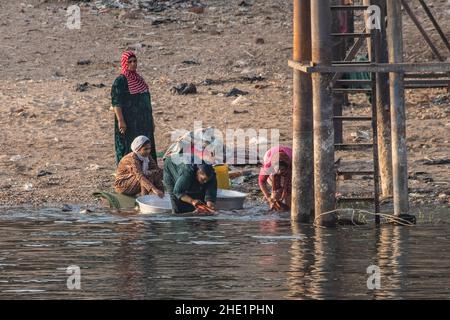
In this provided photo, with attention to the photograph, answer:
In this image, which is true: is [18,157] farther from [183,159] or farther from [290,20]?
[290,20]

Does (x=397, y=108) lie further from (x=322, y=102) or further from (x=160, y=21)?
(x=160, y=21)

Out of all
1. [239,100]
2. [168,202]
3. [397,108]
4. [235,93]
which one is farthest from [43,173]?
[397,108]

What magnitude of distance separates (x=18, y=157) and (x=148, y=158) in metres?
2.86

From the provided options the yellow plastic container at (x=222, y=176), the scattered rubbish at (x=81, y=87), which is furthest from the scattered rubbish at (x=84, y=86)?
the yellow plastic container at (x=222, y=176)

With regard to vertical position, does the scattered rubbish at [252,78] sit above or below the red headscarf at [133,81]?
above

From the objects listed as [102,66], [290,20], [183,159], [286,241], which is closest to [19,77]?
[102,66]

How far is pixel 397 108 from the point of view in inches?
650

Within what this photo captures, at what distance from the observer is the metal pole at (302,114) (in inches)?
662

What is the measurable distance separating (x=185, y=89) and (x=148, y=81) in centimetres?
95

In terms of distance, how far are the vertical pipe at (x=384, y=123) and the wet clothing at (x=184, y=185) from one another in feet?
6.35

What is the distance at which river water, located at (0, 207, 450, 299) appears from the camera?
565 inches

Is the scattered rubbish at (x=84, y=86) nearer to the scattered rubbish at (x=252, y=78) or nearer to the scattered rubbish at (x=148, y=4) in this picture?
the scattered rubbish at (x=252, y=78)

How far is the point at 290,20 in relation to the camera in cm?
2677

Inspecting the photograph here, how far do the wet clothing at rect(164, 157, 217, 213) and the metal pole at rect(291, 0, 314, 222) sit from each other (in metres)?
1.21
